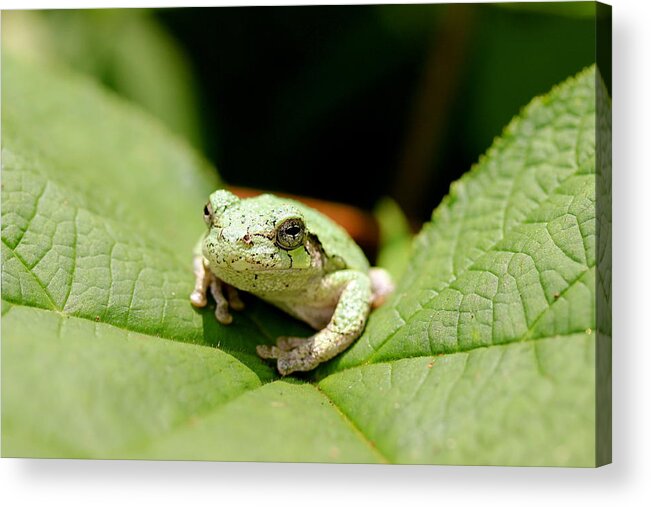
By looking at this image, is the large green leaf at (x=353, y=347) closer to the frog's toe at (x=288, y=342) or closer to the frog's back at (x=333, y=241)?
the frog's toe at (x=288, y=342)

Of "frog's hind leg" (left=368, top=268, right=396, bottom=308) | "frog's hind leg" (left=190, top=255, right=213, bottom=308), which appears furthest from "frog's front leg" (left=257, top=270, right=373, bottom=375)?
"frog's hind leg" (left=190, top=255, right=213, bottom=308)

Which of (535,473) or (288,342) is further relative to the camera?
(288,342)

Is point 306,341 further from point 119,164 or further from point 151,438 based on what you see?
point 119,164

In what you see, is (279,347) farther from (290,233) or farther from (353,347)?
(290,233)

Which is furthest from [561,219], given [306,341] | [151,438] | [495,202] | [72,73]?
[72,73]

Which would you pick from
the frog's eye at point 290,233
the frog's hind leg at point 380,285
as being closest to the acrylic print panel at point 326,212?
the frog's hind leg at point 380,285

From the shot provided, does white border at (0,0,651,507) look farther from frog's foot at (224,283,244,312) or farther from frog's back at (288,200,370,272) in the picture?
frog's back at (288,200,370,272)

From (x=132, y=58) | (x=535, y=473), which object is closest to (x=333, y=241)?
(x=535, y=473)
